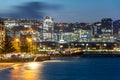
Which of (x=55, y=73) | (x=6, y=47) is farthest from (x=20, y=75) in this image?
(x=6, y=47)

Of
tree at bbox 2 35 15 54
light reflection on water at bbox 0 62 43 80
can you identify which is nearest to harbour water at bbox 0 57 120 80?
light reflection on water at bbox 0 62 43 80

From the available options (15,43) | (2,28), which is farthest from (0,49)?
(2,28)

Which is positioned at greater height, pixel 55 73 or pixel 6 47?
pixel 6 47

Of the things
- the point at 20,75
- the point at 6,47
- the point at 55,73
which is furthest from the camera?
the point at 6,47

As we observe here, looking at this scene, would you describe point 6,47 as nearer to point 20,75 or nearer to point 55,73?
point 55,73

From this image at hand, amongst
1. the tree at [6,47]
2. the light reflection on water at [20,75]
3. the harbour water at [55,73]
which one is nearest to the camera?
the light reflection on water at [20,75]

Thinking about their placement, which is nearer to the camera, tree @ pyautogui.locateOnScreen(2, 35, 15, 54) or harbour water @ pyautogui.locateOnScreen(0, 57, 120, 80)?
harbour water @ pyautogui.locateOnScreen(0, 57, 120, 80)

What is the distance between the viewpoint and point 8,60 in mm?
112250

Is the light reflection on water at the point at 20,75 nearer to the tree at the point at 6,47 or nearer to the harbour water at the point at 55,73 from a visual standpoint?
the harbour water at the point at 55,73

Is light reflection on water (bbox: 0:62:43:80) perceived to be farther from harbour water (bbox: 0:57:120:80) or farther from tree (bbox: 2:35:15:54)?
tree (bbox: 2:35:15:54)

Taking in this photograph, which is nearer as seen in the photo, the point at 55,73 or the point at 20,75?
the point at 20,75

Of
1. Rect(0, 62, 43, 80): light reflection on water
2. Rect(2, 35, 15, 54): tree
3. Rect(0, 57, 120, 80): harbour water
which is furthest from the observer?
Rect(2, 35, 15, 54): tree

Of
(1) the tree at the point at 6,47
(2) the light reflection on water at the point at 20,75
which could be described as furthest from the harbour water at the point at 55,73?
(1) the tree at the point at 6,47

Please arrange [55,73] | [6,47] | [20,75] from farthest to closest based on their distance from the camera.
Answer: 1. [6,47]
2. [55,73]
3. [20,75]
